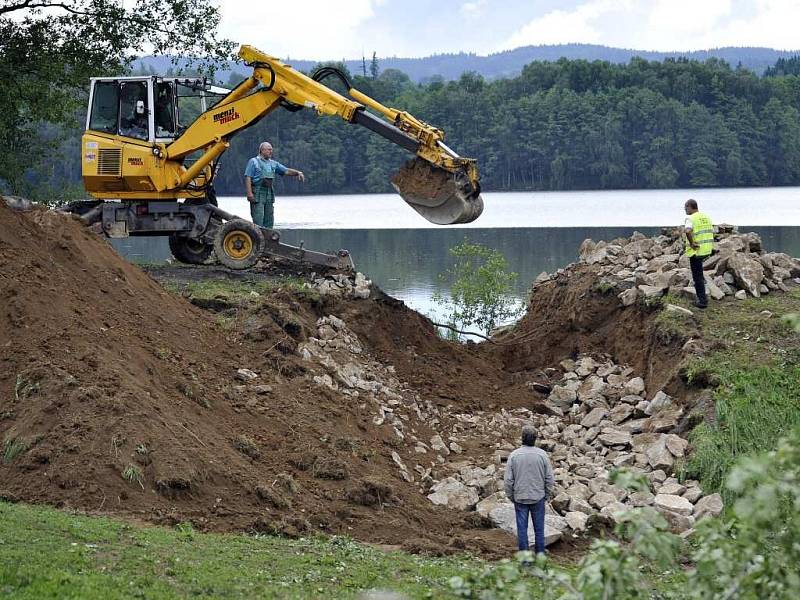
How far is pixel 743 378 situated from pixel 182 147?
992 cm

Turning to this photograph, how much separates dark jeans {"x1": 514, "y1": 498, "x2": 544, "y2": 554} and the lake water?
59.8 ft

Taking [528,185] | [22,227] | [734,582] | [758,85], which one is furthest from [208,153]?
[758,85]

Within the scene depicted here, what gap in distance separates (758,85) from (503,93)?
19.1 meters

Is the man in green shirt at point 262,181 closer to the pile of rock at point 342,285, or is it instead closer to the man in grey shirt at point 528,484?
the pile of rock at point 342,285

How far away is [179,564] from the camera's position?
8.52m

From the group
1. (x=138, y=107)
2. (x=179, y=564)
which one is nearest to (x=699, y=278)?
(x=138, y=107)

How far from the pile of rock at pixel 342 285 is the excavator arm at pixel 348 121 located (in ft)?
5.78

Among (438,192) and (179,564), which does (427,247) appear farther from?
(179,564)

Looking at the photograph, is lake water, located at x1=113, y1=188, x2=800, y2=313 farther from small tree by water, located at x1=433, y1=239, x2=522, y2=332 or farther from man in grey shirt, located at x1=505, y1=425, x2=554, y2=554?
man in grey shirt, located at x1=505, y1=425, x2=554, y2=554

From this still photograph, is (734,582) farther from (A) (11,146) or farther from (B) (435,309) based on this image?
(A) (11,146)

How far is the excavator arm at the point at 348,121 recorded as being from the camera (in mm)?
17688

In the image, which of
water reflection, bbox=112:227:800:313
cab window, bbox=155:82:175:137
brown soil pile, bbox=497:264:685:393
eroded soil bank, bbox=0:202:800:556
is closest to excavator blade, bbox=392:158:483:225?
eroded soil bank, bbox=0:202:800:556

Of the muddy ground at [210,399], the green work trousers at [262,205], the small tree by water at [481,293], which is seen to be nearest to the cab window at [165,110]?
the green work trousers at [262,205]

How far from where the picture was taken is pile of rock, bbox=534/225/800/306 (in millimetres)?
18391
